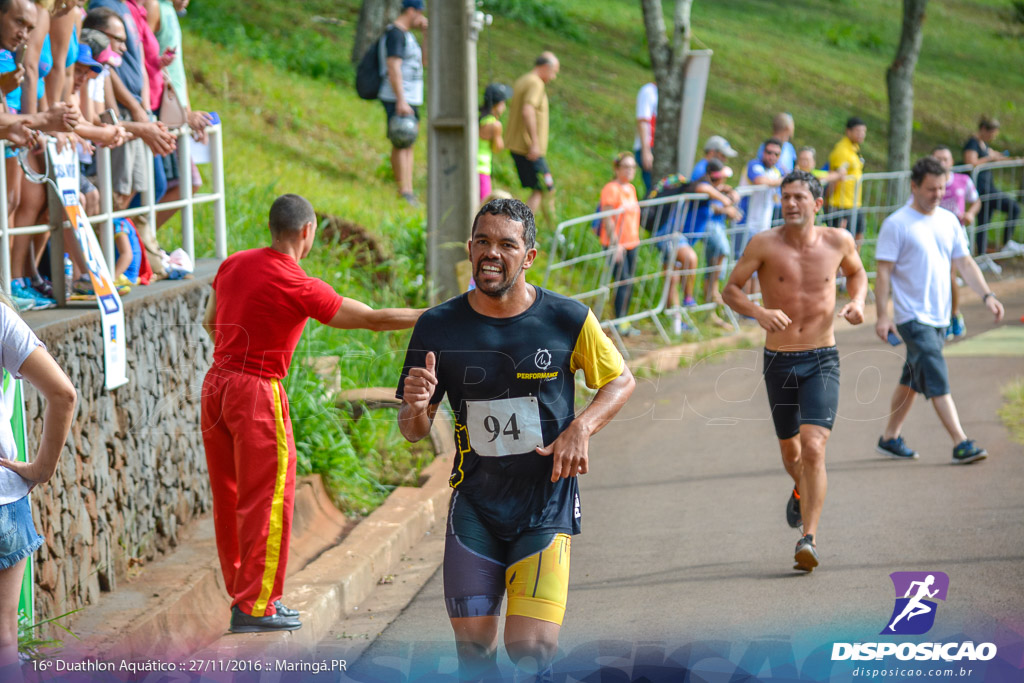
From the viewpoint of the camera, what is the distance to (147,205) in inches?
307

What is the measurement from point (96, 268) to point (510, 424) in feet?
9.20

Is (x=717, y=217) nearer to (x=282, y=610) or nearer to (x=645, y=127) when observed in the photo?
(x=645, y=127)

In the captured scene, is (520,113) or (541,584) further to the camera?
(520,113)

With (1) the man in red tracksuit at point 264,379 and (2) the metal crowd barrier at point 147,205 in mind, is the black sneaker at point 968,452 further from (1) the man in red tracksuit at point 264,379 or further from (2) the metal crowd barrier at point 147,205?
(2) the metal crowd barrier at point 147,205

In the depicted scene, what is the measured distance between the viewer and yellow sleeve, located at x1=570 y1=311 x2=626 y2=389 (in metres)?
4.47

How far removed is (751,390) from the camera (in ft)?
35.7

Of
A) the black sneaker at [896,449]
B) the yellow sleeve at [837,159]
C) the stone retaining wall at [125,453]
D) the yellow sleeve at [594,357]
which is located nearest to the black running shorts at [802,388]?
the black sneaker at [896,449]

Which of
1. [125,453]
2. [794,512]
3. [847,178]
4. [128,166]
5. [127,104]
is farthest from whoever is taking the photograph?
[847,178]

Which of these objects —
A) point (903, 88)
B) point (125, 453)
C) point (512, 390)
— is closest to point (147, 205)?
point (125, 453)

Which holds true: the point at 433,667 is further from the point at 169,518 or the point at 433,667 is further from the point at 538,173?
the point at 538,173

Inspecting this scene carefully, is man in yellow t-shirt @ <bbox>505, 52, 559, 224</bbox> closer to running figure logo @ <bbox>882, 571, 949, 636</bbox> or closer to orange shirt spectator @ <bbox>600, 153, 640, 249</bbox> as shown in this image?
orange shirt spectator @ <bbox>600, 153, 640, 249</bbox>

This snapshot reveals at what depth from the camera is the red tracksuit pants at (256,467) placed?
18.6 ft

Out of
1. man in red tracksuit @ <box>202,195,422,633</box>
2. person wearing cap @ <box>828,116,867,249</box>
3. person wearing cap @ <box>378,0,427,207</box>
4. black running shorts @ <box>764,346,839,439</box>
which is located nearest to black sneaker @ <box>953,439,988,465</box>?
black running shorts @ <box>764,346,839,439</box>

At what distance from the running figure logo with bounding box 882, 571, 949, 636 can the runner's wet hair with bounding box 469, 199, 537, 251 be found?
8.62 feet
